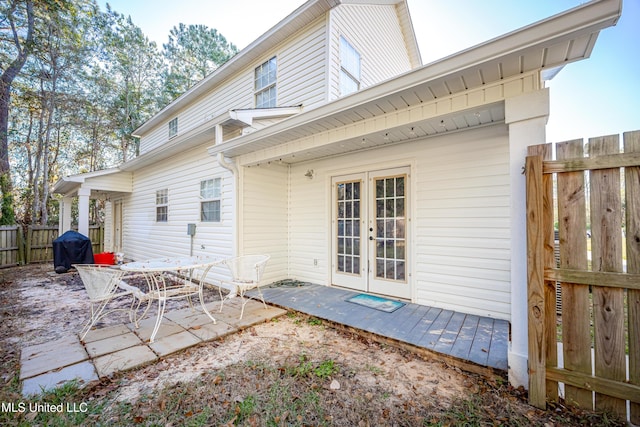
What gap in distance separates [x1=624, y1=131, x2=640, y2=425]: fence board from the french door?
247 cm

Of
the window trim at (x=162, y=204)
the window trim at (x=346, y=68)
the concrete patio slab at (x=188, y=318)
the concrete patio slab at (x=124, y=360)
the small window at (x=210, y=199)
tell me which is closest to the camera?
the concrete patio slab at (x=124, y=360)

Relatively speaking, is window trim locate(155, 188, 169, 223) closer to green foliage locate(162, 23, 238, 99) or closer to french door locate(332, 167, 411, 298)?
french door locate(332, 167, 411, 298)

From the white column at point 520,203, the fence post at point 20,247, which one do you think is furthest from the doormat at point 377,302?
the fence post at point 20,247

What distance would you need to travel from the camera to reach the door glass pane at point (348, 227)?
4.74 m

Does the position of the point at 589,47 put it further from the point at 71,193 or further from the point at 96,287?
the point at 71,193

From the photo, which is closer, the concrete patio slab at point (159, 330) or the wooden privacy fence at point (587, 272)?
the wooden privacy fence at point (587, 272)

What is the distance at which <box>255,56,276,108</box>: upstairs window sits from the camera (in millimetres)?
6159

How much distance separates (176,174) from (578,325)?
773 centimetres

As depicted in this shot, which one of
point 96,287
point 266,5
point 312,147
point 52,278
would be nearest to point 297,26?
point 312,147

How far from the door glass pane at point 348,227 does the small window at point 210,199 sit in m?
2.58

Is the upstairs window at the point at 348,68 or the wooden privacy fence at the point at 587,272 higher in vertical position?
the upstairs window at the point at 348,68

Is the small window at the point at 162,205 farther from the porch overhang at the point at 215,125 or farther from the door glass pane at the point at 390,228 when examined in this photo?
the door glass pane at the point at 390,228

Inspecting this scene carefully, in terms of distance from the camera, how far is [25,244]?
8.47 metres

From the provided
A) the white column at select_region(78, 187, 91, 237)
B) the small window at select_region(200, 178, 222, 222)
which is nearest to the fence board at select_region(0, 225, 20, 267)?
the white column at select_region(78, 187, 91, 237)
